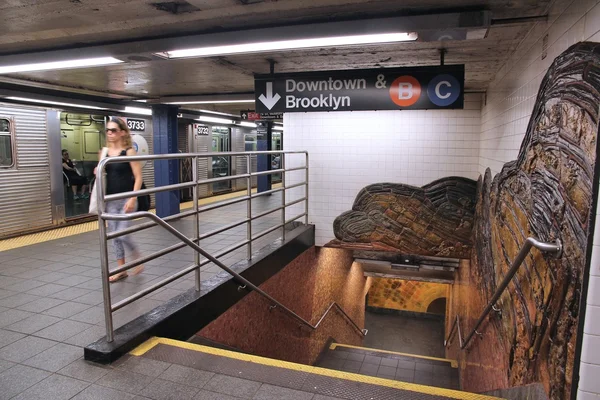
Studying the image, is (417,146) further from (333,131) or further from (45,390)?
(45,390)

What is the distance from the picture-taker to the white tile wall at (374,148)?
6168 mm

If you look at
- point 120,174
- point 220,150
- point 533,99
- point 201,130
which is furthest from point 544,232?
point 220,150

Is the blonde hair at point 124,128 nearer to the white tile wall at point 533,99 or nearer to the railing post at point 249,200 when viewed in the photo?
the railing post at point 249,200

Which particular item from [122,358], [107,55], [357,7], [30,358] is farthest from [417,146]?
[30,358]

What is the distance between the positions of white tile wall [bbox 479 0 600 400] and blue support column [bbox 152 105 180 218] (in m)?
5.69

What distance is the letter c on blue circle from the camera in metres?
4.01

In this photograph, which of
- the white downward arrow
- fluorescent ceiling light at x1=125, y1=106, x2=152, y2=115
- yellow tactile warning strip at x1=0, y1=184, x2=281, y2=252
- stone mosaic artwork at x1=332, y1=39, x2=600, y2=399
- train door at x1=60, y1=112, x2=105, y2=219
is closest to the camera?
stone mosaic artwork at x1=332, y1=39, x2=600, y2=399

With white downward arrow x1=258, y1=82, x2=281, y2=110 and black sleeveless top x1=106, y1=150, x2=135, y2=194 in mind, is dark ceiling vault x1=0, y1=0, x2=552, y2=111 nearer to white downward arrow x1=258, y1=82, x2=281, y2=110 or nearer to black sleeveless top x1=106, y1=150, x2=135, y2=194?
white downward arrow x1=258, y1=82, x2=281, y2=110

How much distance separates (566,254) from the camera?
206 centimetres

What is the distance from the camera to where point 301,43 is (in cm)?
336

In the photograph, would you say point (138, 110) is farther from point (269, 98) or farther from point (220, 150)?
point (269, 98)

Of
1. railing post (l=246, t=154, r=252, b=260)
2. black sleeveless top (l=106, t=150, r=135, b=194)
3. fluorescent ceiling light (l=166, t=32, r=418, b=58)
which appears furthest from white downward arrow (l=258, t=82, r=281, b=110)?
black sleeveless top (l=106, t=150, r=135, b=194)

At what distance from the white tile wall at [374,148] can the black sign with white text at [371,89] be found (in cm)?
221

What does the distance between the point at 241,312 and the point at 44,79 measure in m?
4.53
